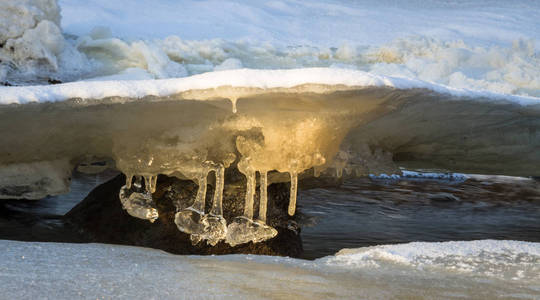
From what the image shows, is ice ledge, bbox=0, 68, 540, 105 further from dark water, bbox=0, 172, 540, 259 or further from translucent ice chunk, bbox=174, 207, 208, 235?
dark water, bbox=0, 172, 540, 259

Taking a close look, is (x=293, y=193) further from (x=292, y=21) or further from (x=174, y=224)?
(x=292, y=21)

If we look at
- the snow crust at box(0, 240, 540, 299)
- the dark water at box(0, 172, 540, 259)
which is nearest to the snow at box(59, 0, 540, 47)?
the dark water at box(0, 172, 540, 259)

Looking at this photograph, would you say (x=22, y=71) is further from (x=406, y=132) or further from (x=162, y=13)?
(x=406, y=132)

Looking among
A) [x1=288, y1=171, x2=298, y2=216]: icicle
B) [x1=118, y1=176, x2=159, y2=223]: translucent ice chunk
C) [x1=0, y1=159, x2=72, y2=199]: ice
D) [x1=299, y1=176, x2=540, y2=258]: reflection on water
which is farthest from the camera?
[x1=299, y1=176, x2=540, y2=258]: reflection on water

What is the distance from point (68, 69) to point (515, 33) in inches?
160

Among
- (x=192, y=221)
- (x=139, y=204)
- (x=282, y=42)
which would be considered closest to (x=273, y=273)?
(x=192, y=221)

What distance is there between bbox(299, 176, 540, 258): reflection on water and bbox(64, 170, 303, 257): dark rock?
26cm

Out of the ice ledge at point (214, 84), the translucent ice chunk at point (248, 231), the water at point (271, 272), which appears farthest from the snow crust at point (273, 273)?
the ice ledge at point (214, 84)

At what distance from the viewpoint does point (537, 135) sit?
2936 millimetres

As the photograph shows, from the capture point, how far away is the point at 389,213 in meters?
5.29

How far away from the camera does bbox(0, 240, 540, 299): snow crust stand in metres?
1.51

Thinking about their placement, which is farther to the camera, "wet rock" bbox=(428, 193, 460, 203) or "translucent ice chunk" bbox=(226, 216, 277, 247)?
"wet rock" bbox=(428, 193, 460, 203)

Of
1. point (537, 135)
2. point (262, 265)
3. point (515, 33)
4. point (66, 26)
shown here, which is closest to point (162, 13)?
point (66, 26)

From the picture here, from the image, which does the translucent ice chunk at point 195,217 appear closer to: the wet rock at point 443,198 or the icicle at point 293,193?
the icicle at point 293,193
